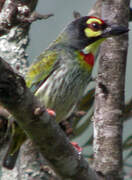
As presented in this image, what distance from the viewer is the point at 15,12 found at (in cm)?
226

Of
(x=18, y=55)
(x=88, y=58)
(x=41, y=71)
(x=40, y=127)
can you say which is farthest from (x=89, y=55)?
(x=40, y=127)

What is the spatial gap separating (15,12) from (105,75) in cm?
122

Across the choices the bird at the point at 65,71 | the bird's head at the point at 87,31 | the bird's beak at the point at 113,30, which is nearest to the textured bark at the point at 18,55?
the bird at the point at 65,71

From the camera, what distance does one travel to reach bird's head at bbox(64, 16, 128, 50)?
3480 millimetres

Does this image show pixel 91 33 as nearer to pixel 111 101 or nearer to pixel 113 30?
pixel 113 30

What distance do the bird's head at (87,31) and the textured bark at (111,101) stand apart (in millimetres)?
89

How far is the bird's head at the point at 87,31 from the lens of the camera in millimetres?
3480

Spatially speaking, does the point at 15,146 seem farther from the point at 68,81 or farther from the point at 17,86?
the point at 17,86

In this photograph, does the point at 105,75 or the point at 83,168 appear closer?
the point at 83,168

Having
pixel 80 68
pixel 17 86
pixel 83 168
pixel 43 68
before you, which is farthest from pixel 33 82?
pixel 17 86

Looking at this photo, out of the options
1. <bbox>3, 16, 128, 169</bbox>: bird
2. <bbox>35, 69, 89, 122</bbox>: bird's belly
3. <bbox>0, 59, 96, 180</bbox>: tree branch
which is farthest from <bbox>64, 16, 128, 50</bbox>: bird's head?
<bbox>0, 59, 96, 180</bbox>: tree branch

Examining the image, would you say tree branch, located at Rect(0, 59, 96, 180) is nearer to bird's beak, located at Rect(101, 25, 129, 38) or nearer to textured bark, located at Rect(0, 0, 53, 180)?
textured bark, located at Rect(0, 0, 53, 180)

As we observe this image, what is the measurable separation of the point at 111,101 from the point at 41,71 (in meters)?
0.62

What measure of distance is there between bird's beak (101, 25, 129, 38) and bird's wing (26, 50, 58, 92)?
1.54ft
